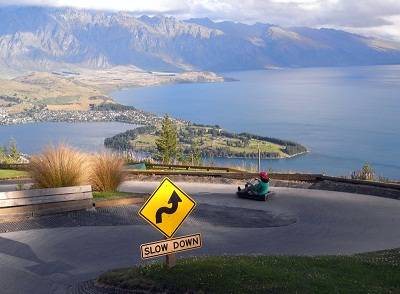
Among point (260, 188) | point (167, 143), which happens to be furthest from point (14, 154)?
point (260, 188)

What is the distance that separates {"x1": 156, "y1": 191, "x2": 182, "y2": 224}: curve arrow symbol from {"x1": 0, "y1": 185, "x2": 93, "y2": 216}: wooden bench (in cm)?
812

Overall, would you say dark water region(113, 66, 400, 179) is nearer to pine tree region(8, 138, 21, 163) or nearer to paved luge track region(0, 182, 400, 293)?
pine tree region(8, 138, 21, 163)

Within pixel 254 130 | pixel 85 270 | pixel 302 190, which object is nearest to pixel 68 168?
pixel 85 270

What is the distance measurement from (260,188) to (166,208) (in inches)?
464

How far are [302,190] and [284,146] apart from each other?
230 ft

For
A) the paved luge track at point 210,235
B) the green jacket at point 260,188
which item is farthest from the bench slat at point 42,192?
the green jacket at point 260,188

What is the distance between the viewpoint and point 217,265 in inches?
363

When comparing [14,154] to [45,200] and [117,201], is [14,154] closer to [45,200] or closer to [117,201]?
[117,201]

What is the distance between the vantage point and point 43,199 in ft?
53.0

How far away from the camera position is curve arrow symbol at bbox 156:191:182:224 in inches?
349

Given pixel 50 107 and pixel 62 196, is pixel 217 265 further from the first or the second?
pixel 50 107

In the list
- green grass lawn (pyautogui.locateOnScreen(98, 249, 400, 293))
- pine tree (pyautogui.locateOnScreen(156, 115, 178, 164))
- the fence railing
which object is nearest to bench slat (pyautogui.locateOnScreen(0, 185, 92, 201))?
the fence railing

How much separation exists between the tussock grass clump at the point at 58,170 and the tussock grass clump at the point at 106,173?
7.68ft

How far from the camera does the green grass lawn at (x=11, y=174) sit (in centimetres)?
2806
